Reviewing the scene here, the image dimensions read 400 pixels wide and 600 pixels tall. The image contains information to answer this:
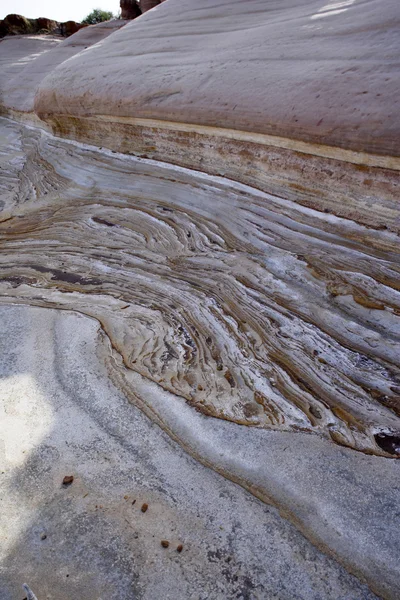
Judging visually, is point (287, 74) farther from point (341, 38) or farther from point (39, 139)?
point (39, 139)

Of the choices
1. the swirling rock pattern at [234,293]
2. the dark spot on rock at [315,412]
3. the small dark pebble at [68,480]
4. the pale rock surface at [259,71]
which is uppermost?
the pale rock surface at [259,71]

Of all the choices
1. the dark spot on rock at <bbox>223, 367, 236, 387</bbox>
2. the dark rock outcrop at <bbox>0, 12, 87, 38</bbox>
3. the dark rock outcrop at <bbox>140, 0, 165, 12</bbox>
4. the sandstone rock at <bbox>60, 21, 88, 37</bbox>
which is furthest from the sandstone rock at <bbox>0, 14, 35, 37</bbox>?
the dark spot on rock at <bbox>223, 367, 236, 387</bbox>

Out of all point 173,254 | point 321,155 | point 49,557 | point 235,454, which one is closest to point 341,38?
point 321,155

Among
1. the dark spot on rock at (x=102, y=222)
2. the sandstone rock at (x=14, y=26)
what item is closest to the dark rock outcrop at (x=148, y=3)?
the sandstone rock at (x=14, y=26)

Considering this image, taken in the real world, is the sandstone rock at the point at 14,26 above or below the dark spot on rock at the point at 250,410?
above

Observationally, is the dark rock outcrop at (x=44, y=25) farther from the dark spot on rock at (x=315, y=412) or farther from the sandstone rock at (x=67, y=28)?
the dark spot on rock at (x=315, y=412)

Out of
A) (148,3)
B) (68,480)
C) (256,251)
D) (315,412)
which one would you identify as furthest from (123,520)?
(148,3)

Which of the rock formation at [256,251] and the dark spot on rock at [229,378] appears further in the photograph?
the dark spot on rock at [229,378]

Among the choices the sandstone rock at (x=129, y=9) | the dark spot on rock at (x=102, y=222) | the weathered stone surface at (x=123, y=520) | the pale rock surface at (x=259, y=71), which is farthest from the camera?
the sandstone rock at (x=129, y=9)
